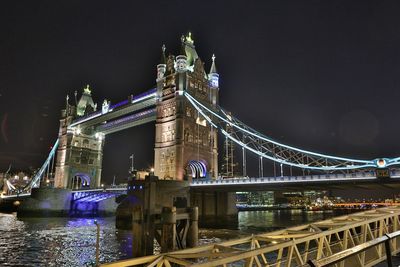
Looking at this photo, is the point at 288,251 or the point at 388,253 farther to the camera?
the point at 288,251

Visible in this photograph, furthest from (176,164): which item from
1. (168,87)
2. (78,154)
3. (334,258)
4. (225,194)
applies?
(334,258)

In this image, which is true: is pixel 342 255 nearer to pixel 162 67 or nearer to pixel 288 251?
pixel 288 251

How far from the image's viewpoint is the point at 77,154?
95250 mm

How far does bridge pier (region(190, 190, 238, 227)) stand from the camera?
55.2 meters

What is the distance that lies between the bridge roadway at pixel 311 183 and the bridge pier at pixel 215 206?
14.9 feet

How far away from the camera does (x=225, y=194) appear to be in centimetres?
5900

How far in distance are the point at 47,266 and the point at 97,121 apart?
73.8 meters

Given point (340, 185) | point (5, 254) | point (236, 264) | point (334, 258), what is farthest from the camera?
point (340, 185)

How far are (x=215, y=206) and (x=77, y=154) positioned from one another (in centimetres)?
5318

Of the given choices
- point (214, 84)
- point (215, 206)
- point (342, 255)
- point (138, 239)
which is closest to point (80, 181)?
point (214, 84)

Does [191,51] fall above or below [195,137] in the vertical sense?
above

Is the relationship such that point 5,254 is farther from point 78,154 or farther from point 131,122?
point 78,154

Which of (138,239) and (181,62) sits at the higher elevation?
(181,62)

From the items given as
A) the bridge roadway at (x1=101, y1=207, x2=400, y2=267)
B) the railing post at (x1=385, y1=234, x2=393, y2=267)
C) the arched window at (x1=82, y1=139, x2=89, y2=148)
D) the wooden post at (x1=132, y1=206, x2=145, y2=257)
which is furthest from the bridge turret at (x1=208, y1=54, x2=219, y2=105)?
the railing post at (x1=385, y1=234, x2=393, y2=267)
